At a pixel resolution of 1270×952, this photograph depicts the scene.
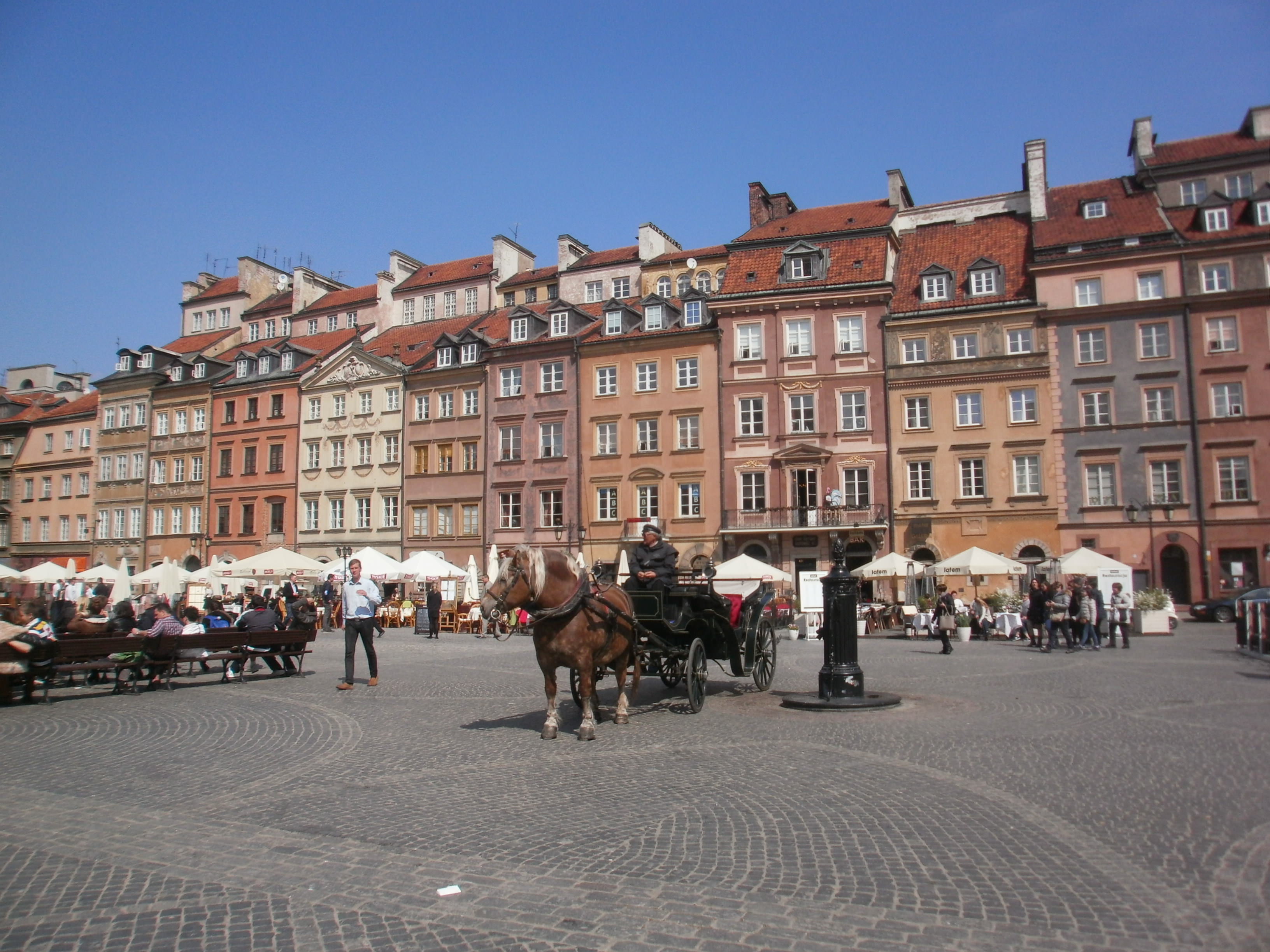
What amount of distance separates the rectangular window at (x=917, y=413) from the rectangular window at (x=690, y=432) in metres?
8.67

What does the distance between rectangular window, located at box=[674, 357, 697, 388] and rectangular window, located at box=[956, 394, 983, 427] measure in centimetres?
1104

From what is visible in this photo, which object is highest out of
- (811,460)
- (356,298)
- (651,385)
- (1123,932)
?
(356,298)

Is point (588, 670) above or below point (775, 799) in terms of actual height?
above

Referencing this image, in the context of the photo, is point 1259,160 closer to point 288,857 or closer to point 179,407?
point 288,857

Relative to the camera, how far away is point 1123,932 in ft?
15.7

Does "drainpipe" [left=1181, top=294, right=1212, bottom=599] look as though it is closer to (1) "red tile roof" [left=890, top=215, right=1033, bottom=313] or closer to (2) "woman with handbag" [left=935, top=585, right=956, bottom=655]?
(1) "red tile roof" [left=890, top=215, right=1033, bottom=313]

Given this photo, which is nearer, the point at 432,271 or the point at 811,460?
the point at 811,460

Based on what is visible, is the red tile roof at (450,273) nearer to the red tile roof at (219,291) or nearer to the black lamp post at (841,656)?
the red tile roof at (219,291)

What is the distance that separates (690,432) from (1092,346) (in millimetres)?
16274

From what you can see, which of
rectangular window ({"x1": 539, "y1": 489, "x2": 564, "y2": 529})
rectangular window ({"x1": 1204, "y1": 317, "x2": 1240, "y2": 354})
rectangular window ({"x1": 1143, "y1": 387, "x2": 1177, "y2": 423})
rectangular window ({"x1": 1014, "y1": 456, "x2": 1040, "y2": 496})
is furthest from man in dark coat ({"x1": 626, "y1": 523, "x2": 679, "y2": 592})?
rectangular window ({"x1": 539, "y1": 489, "x2": 564, "y2": 529})

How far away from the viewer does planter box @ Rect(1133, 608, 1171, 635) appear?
27.2 m

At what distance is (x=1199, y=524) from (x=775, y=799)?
34.2 metres

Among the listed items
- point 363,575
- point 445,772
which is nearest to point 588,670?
point 445,772

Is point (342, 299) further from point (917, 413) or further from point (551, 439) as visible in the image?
point (917, 413)
